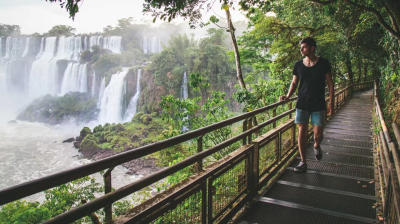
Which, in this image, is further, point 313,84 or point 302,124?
point 302,124

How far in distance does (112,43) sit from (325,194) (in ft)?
170

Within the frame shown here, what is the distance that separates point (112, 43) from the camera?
164 ft

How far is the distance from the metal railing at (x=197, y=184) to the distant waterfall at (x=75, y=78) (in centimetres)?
4478

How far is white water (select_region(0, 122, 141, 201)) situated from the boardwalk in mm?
15651

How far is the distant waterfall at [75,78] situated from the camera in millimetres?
43969

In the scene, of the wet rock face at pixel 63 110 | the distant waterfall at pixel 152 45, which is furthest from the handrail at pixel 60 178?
the distant waterfall at pixel 152 45

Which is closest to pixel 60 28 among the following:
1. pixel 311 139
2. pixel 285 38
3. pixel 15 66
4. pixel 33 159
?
pixel 15 66

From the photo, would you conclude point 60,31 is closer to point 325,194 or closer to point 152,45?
point 152,45

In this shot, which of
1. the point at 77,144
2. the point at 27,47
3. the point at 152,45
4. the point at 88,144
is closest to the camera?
the point at 88,144

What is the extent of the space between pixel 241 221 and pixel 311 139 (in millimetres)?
3915

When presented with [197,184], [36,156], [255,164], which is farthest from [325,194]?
[36,156]

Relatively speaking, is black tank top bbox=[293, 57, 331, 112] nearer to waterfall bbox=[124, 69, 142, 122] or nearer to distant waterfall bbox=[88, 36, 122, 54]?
waterfall bbox=[124, 69, 142, 122]

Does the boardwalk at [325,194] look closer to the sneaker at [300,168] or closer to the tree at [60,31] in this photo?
the sneaker at [300,168]

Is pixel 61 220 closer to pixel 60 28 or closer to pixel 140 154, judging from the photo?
pixel 140 154
